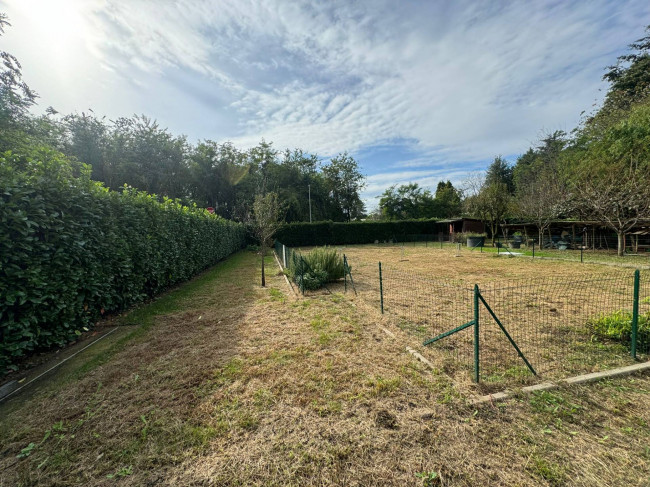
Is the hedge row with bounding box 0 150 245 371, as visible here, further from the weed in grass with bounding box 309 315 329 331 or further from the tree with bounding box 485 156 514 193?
the tree with bounding box 485 156 514 193

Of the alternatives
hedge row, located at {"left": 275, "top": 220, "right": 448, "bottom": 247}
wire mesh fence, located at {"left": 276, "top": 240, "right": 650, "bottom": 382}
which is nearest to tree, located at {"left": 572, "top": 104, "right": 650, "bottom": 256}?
wire mesh fence, located at {"left": 276, "top": 240, "right": 650, "bottom": 382}

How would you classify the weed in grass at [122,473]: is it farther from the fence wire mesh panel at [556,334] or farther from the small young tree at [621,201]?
the small young tree at [621,201]

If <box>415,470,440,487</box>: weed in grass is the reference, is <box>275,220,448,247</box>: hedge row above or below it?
above

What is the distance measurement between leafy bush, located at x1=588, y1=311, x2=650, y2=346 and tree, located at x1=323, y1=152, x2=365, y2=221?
38055mm

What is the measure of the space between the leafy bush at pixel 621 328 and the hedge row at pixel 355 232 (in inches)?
925

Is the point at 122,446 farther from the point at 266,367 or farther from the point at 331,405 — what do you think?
the point at 331,405

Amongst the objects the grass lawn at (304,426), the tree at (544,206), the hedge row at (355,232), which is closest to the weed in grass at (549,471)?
the grass lawn at (304,426)

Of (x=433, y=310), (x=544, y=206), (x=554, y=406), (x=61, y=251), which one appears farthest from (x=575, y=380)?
(x=544, y=206)

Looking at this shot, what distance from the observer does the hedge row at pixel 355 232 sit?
26625 millimetres

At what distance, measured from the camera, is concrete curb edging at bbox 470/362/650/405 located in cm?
250

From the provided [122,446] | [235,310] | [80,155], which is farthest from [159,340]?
[80,155]

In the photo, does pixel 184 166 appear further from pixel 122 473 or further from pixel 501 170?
pixel 501 170

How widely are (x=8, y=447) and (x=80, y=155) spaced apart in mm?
24832

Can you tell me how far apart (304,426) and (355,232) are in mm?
26494
